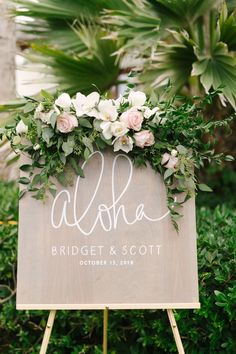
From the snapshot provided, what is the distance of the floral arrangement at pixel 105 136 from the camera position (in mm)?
2664

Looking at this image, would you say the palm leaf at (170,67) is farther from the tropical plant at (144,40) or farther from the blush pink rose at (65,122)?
the blush pink rose at (65,122)

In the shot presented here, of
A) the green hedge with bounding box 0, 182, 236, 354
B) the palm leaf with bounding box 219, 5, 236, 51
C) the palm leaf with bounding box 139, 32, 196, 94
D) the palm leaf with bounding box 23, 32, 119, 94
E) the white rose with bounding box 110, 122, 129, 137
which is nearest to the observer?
the white rose with bounding box 110, 122, 129, 137

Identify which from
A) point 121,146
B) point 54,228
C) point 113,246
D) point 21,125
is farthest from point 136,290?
point 21,125

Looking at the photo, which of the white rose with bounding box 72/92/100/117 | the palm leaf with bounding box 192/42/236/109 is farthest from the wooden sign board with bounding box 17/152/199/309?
the palm leaf with bounding box 192/42/236/109

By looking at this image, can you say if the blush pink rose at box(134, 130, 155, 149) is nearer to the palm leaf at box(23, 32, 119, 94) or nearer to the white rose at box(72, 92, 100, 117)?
the white rose at box(72, 92, 100, 117)

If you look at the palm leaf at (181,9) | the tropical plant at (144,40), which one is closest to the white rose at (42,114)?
the tropical plant at (144,40)

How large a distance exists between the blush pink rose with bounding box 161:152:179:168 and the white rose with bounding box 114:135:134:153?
0.16 metres

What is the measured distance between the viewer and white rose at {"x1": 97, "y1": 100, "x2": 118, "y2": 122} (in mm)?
2660

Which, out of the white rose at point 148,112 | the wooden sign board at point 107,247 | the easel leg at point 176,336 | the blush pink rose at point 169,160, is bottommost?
the easel leg at point 176,336

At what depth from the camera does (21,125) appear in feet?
8.93

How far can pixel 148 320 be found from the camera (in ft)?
11.1

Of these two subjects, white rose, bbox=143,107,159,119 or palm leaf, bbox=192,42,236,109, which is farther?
palm leaf, bbox=192,42,236,109

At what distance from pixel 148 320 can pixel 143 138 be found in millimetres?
1222

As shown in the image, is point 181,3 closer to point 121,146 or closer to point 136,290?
point 121,146
